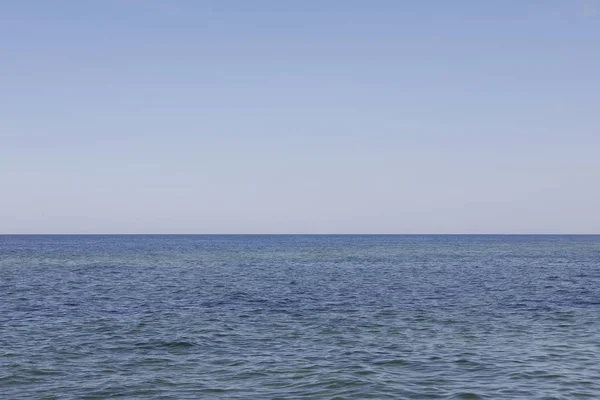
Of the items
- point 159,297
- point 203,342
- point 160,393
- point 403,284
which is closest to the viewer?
point 160,393

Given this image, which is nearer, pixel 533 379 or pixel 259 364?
pixel 533 379

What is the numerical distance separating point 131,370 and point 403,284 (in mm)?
39649

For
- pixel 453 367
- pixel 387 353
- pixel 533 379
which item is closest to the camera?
pixel 533 379

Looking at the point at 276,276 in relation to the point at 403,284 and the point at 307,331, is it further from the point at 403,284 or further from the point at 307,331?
the point at 307,331

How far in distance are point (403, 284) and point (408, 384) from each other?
127 ft

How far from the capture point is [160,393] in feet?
65.4

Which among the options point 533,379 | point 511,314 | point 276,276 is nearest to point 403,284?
point 276,276

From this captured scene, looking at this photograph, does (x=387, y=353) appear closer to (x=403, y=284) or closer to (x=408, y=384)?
(x=408, y=384)

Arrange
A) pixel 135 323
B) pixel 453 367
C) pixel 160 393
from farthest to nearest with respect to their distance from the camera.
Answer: pixel 135 323, pixel 453 367, pixel 160 393

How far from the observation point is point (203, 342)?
1107 inches

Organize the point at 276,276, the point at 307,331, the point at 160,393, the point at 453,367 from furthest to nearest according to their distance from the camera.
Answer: the point at 276,276 < the point at 307,331 < the point at 453,367 < the point at 160,393

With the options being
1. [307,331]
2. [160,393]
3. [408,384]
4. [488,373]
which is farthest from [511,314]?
[160,393]

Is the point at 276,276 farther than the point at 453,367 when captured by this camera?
Yes

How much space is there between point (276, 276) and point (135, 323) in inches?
1506
